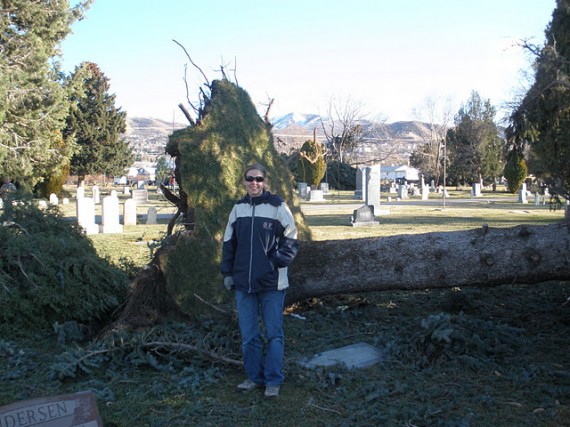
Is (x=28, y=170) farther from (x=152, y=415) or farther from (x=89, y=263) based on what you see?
(x=152, y=415)

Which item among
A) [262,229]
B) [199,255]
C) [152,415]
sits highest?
[262,229]

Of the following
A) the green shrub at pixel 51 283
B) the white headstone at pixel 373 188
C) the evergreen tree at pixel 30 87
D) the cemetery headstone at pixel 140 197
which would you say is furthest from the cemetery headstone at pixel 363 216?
the cemetery headstone at pixel 140 197

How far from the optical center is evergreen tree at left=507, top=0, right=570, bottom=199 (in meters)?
8.13

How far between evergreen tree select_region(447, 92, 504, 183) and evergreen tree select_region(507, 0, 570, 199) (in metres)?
37.0

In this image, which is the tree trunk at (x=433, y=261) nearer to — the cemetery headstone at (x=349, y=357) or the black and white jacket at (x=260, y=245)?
the cemetery headstone at (x=349, y=357)

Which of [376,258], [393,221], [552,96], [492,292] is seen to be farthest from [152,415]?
[393,221]

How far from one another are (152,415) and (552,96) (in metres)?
7.42

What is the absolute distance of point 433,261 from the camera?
6.00 metres

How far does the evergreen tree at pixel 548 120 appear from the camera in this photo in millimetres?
8133

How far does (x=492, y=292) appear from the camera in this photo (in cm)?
724

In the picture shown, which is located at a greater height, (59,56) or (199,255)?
(59,56)

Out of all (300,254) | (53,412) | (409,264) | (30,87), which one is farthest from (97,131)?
(53,412)

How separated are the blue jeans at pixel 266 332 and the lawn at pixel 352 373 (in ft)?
0.63

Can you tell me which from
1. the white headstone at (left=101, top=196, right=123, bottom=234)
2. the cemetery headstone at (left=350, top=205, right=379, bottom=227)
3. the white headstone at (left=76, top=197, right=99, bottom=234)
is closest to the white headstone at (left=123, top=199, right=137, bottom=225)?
the white headstone at (left=101, top=196, right=123, bottom=234)
